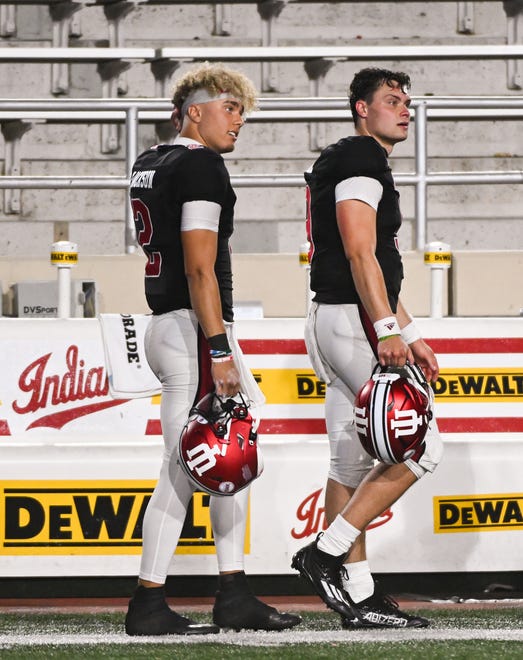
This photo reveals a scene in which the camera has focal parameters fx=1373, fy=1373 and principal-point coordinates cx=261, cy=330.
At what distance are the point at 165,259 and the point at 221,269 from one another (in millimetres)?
165

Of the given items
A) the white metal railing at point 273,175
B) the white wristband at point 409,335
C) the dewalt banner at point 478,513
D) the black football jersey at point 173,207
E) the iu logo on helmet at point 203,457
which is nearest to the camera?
the iu logo on helmet at point 203,457

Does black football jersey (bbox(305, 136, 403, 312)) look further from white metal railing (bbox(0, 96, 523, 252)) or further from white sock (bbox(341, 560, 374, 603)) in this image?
white metal railing (bbox(0, 96, 523, 252))

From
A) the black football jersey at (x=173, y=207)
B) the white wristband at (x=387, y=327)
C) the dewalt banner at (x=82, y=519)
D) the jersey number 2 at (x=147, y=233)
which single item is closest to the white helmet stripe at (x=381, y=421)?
the white wristband at (x=387, y=327)

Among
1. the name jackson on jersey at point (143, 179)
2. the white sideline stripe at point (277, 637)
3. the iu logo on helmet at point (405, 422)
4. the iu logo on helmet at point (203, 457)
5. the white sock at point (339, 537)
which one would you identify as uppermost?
the name jackson on jersey at point (143, 179)

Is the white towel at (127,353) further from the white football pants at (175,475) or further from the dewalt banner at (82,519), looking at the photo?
the white football pants at (175,475)

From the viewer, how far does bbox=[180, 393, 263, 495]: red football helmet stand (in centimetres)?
378

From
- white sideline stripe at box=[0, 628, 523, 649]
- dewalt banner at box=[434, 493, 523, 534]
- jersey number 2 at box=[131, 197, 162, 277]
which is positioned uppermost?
jersey number 2 at box=[131, 197, 162, 277]

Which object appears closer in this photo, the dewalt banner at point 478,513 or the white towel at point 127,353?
the white towel at point 127,353

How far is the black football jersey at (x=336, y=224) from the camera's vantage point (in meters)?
4.07

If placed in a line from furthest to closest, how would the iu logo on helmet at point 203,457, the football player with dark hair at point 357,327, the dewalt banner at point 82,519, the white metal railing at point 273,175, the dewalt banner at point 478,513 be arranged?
the white metal railing at point 273,175 → the dewalt banner at point 478,513 → the dewalt banner at point 82,519 → the football player with dark hair at point 357,327 → the iu logo on helmet at point 203,457

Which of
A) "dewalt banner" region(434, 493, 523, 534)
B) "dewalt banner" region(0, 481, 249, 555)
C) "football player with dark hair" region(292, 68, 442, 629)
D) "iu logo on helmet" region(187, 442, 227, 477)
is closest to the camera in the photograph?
"iu logo on helmet" region(187, 442, 227, 477)

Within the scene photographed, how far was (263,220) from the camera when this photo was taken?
10336 millimetres

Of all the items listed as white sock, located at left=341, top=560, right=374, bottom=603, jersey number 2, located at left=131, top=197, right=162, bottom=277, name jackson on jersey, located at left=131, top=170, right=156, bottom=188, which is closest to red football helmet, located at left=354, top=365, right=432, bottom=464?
white sock, located at left=341, top=560, right=374, bottom=603

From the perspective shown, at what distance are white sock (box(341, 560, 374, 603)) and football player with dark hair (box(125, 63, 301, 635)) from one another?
0.68 ft
